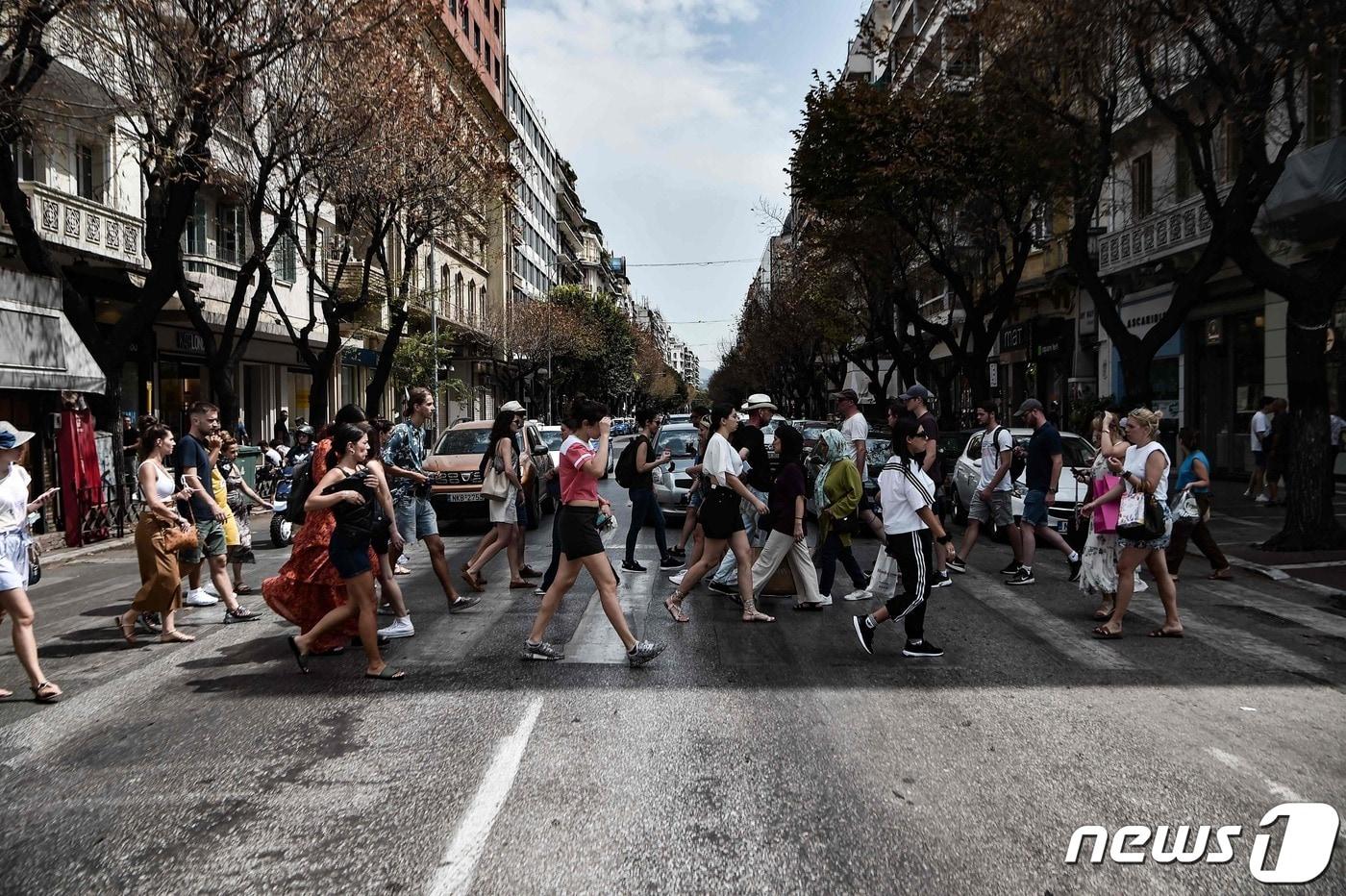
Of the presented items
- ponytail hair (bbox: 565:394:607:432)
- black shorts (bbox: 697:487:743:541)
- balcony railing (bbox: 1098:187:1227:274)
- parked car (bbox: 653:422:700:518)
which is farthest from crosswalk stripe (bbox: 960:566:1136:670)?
balcony railing (bbox: 1098:187:1227:274)

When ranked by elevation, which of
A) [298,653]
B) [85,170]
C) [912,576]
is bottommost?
[298,653]

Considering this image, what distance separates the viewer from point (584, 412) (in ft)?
24.1

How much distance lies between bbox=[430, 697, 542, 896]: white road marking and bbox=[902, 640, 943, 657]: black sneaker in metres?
2.81

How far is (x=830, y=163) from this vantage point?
22422mm

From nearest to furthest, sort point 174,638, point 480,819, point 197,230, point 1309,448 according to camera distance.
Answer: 1. point 480,819
2. point 174,638
3. point 1309,448
4. point 197,230

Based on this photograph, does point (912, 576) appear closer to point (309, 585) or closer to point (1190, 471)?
point (309, 585)

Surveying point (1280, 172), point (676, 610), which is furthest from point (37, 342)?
point (1280, 172)

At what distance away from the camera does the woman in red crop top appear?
6.86 metres

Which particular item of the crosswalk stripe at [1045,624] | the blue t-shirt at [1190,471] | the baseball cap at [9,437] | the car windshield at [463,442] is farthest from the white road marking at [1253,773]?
the car windshield at [463,442]

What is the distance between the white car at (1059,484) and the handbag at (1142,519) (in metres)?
3.40

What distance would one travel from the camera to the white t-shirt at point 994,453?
1106cm

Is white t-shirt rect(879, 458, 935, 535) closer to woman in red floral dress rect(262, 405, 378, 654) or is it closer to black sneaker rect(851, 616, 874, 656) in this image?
black sneaker rect(851, 616, 874, 656)

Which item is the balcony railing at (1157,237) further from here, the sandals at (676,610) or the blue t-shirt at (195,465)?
the blue t-shirt at (195,465)

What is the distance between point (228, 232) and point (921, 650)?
77.0 ft
